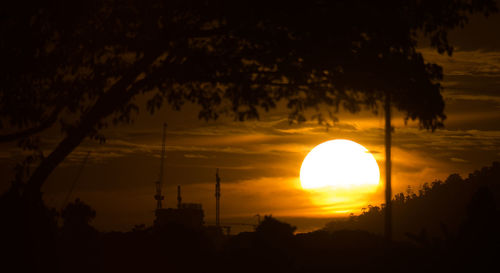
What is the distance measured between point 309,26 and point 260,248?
9.19 m

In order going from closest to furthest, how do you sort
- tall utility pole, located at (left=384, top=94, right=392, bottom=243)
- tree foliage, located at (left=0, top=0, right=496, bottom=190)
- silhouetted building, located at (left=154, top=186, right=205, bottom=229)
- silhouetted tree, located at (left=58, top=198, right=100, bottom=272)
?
tree foliage, located at (left=0, top=0, right=496, bottom=190) < silhouetted tree, located at (left=58, top=198, right=100, bottom=272) < tall utility pole, located at (left=384, top=94, right=392, bottom=243) < silhouetted building, located at (left=154, top=186, right=205, bottom=229)

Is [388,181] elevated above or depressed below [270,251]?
above

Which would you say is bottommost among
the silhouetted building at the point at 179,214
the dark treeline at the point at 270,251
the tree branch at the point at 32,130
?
the silhouetted building at the point at 179,214

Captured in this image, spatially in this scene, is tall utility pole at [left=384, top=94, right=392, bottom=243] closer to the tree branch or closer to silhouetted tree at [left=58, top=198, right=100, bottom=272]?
silhouetted tree at [left=58, top=198, right=100, bottom=272]

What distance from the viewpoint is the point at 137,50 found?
53.4 feet

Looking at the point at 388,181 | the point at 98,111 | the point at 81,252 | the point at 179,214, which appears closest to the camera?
the point at 98,111

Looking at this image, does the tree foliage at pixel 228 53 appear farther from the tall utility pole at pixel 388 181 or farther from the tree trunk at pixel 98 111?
the tall utility pole at pixel 388 181

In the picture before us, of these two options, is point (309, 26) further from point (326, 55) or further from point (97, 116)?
point (97, 116)

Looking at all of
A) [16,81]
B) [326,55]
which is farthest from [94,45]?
[326,55]

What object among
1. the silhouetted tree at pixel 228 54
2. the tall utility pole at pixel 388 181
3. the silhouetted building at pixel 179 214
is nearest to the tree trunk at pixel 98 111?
the silhouetted tree at pixel 228 54

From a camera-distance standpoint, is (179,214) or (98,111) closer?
(98,111)

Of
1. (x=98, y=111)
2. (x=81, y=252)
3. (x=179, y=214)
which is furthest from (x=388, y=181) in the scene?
(x=179, y=214)

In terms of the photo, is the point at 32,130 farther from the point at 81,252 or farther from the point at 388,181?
the point at 388,181

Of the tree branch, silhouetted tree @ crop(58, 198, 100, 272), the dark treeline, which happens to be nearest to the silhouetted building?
the dark treeline
